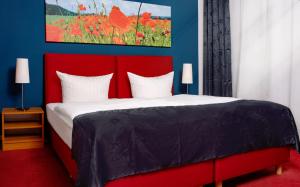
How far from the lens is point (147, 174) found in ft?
6.51

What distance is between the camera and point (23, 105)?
3.83m

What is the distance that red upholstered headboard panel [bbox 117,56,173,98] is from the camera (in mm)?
4172

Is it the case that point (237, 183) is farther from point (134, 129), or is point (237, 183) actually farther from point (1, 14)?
point (1, 14)

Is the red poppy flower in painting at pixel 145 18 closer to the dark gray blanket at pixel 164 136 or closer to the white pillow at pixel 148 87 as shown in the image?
the white pillow at pixel 148 87

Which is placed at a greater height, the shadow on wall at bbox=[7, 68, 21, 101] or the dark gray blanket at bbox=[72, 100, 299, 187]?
the shadow on wall at bbox=[7, 68, 21, 101]

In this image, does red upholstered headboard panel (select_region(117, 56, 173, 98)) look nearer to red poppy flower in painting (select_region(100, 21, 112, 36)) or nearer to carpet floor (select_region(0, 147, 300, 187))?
red poppy flower in painting (select_region(100, 21, 112, 36))

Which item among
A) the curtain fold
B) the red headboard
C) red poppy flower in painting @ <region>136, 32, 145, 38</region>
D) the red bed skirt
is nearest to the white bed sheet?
the red bed skirt

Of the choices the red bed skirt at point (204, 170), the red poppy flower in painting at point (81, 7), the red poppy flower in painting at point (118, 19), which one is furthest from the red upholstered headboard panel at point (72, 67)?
the red bed skirt at point (204, 170)

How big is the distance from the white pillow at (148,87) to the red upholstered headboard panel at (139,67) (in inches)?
4.4

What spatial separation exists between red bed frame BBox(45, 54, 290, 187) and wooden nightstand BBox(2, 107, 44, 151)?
287mm

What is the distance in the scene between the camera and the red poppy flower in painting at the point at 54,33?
3.88 m

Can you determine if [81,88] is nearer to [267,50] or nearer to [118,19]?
[118,19]

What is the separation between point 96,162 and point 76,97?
1946 mm

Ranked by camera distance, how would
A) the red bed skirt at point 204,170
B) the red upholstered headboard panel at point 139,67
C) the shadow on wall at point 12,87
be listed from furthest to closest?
the red upholstered headboard panel at point 139,67, the shadow on wall at point 12,87, the red bed skirt at point 204,170
